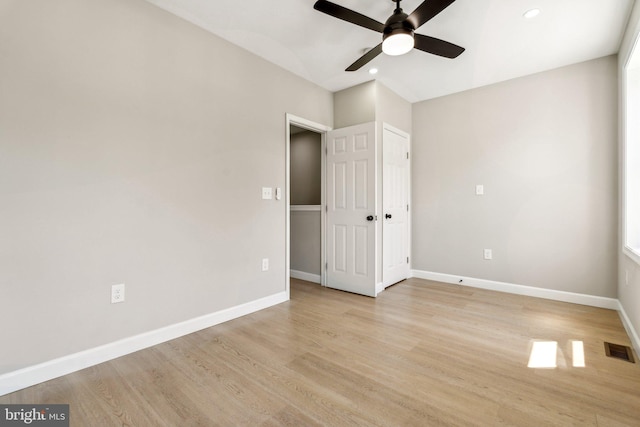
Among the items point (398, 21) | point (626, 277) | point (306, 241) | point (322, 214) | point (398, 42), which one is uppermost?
point (398, 21)

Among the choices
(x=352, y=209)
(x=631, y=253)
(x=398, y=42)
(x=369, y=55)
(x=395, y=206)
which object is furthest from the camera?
(x=395, y=206)

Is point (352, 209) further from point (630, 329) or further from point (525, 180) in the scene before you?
point (630, 329)

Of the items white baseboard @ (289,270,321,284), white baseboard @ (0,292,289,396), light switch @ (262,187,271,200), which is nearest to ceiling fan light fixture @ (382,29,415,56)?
light switch @ (262,187,271,200)

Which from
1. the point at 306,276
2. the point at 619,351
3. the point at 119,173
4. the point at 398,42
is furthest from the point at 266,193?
the point at 619,351

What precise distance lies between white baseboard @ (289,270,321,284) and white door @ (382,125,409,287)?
36.6 inches

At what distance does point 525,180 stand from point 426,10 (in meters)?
2.50

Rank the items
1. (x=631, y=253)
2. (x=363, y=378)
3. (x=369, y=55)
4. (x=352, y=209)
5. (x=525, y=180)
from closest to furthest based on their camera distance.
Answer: (x=363, y=378) → (x=631, y=253) → (x=369, y=55) → (x=525, y=180) → (x=352, y=209)

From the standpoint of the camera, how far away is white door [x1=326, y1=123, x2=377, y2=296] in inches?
134

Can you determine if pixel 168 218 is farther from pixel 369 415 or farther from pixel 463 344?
pixel 463 344

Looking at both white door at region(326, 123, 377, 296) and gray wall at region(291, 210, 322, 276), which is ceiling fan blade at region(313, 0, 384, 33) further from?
gray wall at region(291, 210, 322, 276)

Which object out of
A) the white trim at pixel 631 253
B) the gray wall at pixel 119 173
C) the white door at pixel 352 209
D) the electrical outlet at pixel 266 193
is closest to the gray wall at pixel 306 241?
the white door at pixel 352 209

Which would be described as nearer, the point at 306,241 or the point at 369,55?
the point at 369,55

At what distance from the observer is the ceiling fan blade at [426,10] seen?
1.75m

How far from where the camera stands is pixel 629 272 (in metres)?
2.34
